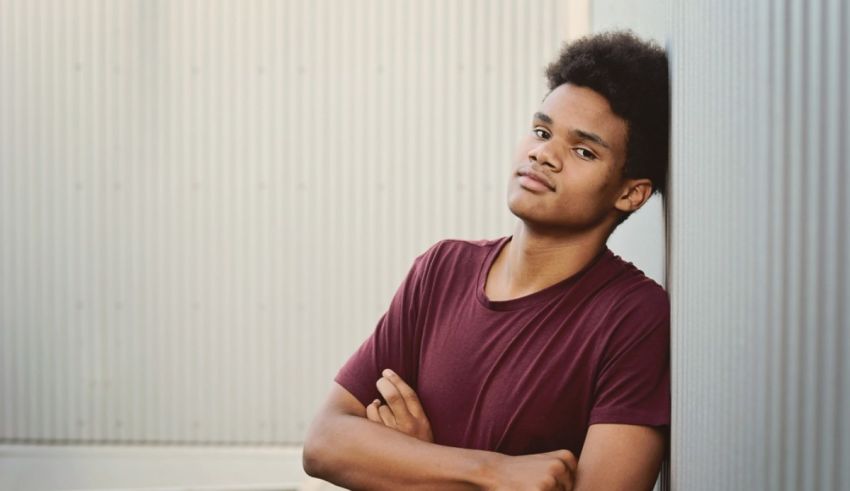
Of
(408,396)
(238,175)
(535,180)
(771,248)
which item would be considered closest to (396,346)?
(408,396)

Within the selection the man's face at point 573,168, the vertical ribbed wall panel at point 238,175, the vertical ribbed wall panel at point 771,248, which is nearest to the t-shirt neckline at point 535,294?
the man's face at point 573,168

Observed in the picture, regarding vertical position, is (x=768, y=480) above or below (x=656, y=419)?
above

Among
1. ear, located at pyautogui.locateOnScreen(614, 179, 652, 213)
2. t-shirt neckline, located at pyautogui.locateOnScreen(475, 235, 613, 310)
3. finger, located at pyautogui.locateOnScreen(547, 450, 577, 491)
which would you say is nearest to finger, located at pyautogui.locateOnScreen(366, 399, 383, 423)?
t-shirt neckline, located at pyautogui.locateOnScreen(475, 235, 613, 310)

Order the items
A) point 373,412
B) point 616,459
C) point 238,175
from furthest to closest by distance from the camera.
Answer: point 238,175, point 373,412, point 616,459

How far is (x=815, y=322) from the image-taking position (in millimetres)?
1391

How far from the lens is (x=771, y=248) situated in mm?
1490

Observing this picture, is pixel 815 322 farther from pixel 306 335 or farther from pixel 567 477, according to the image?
pixel 306 335

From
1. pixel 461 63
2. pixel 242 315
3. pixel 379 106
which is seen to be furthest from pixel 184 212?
pixel 461 63

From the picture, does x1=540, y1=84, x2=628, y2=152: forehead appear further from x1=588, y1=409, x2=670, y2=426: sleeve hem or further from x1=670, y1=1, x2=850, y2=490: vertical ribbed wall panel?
x1=588, y1=409, x2=670, y2=426: sleeve hem

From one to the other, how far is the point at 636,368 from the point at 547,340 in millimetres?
229

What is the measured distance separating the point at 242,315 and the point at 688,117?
4320 mm

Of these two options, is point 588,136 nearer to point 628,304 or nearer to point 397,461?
point 628,304

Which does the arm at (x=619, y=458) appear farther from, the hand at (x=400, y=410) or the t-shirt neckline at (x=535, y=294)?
the hand at (x=400, y=410)

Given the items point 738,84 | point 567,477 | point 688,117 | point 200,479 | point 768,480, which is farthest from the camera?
point 200,479
